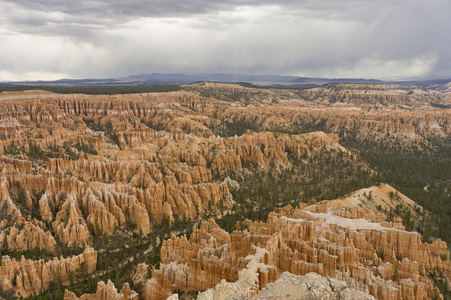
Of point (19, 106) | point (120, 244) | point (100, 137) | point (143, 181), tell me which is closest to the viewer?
point (120, 244)

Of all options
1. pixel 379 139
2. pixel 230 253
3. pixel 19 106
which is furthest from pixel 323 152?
pixel 19 106

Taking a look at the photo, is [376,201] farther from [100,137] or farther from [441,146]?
[441,146]

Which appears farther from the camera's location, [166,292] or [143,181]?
[143,181]

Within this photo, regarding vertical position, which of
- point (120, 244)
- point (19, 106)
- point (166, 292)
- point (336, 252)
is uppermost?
point (19, 106)

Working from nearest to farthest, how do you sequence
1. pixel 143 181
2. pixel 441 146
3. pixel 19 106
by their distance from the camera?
1. pixel 143 181
2. pixel 19 106
3. pixel 441 146

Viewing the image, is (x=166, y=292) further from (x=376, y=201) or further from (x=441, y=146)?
(x=441, y=146)

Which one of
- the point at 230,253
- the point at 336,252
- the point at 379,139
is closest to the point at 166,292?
the point at 230,253

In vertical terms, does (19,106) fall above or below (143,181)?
above
